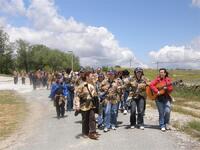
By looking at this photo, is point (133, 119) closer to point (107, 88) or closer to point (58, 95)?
point (107, 88)

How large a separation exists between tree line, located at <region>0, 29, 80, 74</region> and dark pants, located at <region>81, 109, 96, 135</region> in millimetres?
97531

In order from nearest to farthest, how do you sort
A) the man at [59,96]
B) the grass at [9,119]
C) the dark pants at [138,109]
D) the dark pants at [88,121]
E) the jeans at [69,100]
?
the dark pants at [88,121] → the dark pants at [138,109] → the grass at [9,119] → the man at [59,96] → the jeans at [69,100]

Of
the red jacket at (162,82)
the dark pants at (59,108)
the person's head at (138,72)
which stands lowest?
the dark pants at (59,108)

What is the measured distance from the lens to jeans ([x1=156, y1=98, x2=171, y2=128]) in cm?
1386

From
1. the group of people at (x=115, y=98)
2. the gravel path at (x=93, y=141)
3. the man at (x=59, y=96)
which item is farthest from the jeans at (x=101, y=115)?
the man at (x=59, y=96)

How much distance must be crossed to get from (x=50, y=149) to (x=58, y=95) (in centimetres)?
702

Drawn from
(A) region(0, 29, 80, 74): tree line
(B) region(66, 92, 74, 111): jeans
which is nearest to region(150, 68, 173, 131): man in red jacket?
(B) region(66, 92, 74, 111): jeans

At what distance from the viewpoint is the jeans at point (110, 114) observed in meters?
13.9

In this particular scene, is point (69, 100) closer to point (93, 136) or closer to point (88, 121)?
point (88, 121)

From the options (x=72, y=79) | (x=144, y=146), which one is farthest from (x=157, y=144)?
(x=72, y=79)

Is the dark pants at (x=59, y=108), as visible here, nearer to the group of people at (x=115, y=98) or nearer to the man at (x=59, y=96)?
the man at (x=59, y=96)

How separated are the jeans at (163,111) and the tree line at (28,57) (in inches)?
3818

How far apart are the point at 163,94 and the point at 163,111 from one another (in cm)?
52

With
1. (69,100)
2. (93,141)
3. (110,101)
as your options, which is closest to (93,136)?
(93,141)
